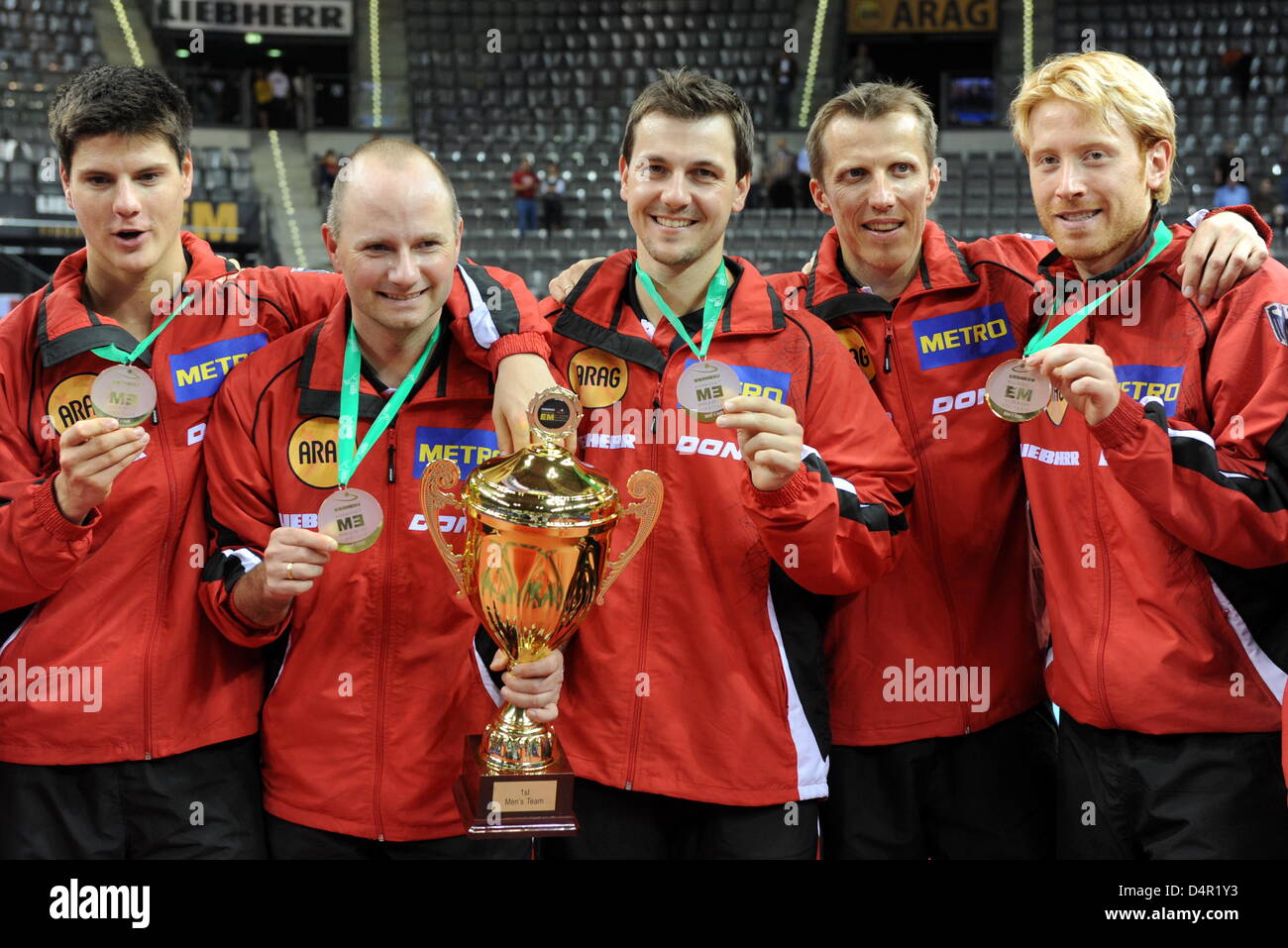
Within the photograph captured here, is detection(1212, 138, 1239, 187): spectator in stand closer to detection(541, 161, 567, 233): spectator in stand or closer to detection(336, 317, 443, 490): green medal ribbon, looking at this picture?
detection(541, 161, 567, 233): spectator in stand

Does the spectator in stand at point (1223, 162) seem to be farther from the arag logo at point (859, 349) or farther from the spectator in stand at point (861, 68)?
the arag logo at point (859, 349)

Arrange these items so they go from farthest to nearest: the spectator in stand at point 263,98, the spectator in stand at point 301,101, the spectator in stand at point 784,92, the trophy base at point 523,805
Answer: the spectator in stand at point 301,101 < the spectator in stand at point 263,98 < the spectator in stand at point 784,92 < the trophy base at point 523,805

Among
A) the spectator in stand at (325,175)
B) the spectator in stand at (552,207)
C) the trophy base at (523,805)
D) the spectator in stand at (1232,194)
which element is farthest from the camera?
the spectator in stand at (325,175)

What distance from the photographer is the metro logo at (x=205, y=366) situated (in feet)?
6.95

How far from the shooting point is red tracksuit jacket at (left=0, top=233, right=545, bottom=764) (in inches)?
80.7

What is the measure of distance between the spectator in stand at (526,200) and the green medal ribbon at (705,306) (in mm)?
9887

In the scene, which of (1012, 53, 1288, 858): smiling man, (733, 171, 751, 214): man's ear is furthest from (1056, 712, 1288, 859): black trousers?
(733, 171, 751, 214): man's ear

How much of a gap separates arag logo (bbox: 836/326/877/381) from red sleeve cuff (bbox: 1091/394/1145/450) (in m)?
0.52

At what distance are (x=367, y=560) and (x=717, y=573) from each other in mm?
574

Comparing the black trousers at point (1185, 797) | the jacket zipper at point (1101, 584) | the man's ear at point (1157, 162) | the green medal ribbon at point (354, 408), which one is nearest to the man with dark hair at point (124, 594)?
the green medal ribbon at point (354, 408)

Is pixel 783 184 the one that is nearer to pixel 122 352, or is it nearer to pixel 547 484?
pixel 122 352

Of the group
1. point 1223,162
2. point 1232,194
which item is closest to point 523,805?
point 1232,194

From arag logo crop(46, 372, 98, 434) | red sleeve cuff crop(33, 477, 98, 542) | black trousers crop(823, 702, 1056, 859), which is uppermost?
arag logo crop(46, 372, 98, 434)

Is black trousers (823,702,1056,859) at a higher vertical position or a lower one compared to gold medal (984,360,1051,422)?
lower
